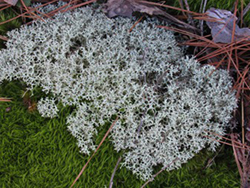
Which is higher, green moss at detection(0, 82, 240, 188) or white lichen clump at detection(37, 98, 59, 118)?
white lichen clump at detection(37, 98, 59, 118)

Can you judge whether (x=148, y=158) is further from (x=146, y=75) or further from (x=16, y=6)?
(x=16, y=6)

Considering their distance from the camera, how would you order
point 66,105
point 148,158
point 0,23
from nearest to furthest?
point 148,158 < point 66,105 < point 0,23

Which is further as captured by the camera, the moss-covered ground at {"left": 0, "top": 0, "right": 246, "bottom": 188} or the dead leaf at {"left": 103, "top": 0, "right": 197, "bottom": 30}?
the dead leaf at {"left": 103, "top": 0, "right": 197, "bottom": 30}

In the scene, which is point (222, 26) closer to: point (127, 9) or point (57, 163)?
point (127, 9)

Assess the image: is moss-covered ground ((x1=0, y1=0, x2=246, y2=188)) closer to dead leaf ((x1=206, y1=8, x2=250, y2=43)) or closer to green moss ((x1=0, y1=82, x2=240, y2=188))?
green moss ((x1=0, y1=82, x2=240, y2=188))

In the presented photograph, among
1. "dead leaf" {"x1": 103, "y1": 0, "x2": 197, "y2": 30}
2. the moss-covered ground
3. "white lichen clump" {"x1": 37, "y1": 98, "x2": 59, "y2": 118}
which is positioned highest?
"dead leaf" {"x1": 103, "y1": 0, "x2": 197, "y2": 30}

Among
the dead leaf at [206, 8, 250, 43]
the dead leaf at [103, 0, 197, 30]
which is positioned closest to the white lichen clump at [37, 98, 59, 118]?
the dead leaf at [103, 0, 197, 30]

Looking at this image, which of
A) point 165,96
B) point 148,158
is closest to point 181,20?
point 165,96

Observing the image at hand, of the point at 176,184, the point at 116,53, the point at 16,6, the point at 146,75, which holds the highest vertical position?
the point at 16,6
